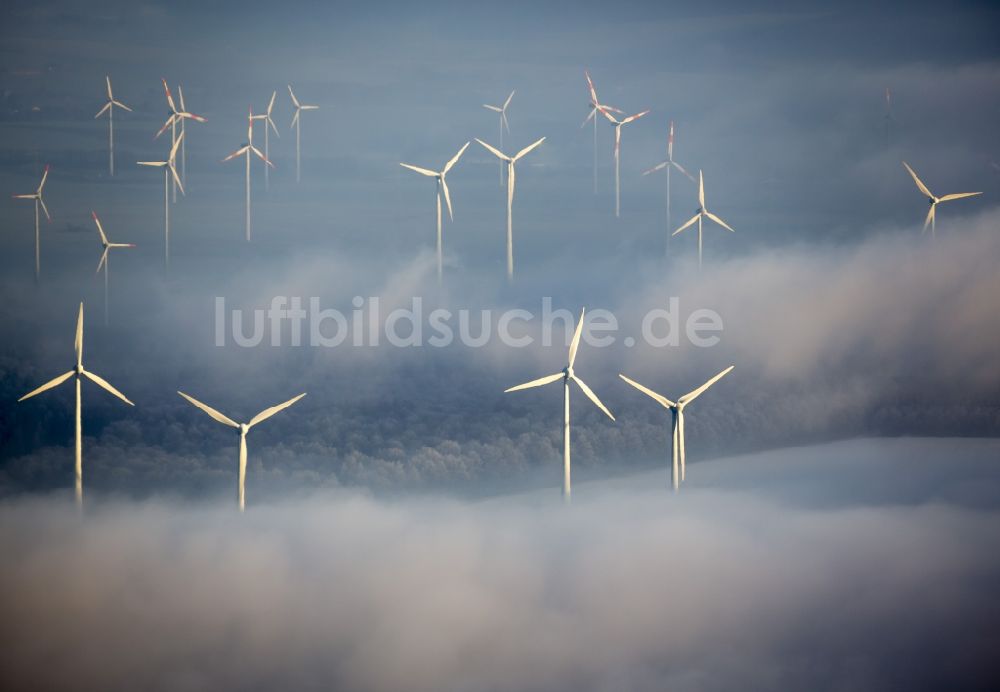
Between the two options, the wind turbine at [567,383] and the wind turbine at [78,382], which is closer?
the wind turbine at [78,382]

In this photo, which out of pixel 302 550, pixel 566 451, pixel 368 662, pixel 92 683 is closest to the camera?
pixel 566 451

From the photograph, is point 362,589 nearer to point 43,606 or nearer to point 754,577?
point 43,606

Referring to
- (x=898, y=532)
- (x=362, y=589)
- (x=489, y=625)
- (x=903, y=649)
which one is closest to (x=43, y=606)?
(x=362, y=589)

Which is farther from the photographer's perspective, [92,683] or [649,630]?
[649,630]

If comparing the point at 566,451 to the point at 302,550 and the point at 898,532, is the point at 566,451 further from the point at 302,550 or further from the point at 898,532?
the point at 898,532

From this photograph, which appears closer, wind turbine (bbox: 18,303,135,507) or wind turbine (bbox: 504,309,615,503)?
wind turbine (bbox: 18,303,135,507)

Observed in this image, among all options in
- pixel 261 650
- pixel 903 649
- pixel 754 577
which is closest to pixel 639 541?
pixel 754 577

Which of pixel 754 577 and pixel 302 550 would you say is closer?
pixel 754 577

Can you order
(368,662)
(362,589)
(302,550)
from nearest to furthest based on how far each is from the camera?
(368,662) → (362,589) → (302,550)

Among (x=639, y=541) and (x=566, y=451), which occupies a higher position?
(x=566, y=451)

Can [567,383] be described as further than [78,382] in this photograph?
No
